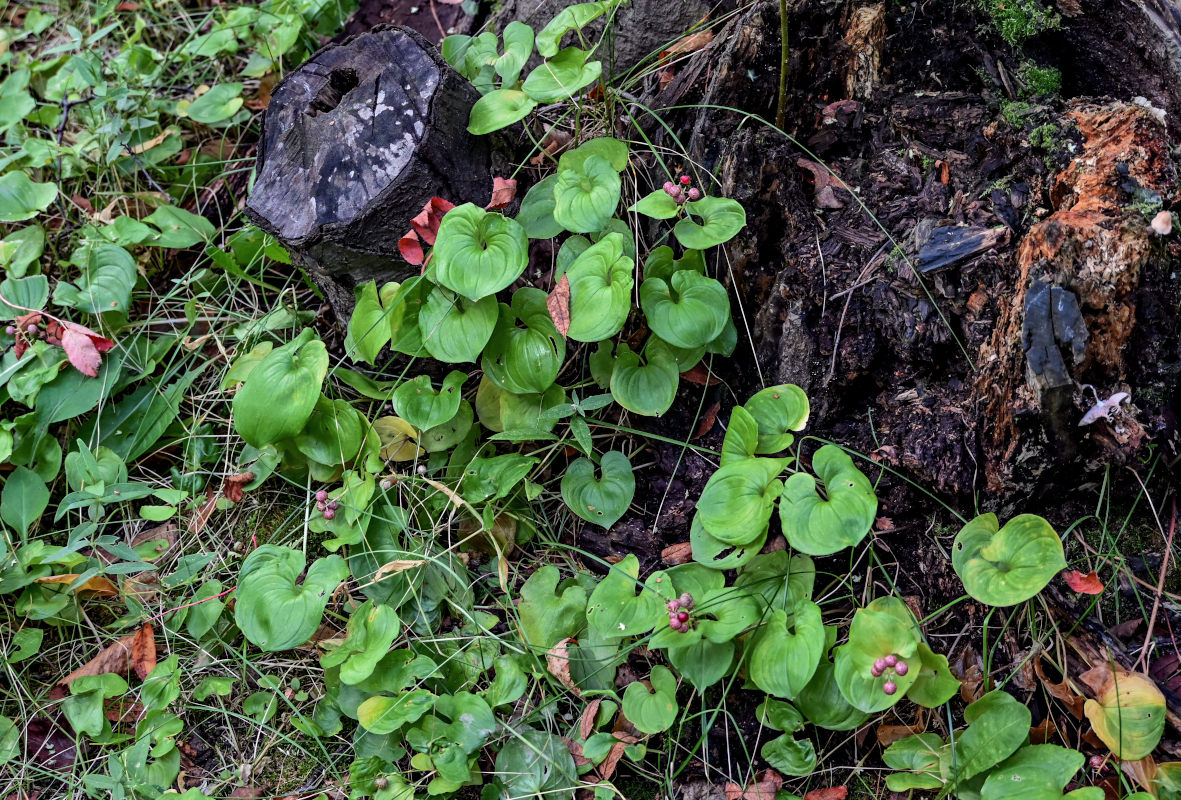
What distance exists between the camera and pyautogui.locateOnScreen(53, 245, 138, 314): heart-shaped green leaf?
8.71 feet

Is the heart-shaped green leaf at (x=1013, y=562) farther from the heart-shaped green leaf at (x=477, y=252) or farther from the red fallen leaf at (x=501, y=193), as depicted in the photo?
the red fallen leaf at (x=501, y=193)

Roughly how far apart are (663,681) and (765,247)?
1172mm

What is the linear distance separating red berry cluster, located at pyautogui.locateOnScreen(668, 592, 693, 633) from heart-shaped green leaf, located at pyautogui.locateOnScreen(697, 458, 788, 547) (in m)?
0.17

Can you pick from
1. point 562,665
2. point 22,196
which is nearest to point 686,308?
point 562,665

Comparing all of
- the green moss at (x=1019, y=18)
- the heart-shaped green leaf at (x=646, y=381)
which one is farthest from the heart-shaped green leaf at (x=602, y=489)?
the green moss at (x=1019, y=18)

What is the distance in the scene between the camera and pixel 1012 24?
2162 mm

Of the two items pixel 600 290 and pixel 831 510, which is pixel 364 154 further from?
pixel 831 510

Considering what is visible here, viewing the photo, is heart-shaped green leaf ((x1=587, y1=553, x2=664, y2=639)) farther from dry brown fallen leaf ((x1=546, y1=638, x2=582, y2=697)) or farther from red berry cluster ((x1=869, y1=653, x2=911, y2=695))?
red berry cluster ((x1=869, y1=653, x2=911, y2=695))

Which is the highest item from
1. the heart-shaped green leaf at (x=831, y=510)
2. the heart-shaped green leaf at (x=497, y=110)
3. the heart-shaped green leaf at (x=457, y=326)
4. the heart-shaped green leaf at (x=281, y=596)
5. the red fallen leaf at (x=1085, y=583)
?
the heart-shaped green leaf at (x=497, y=110)

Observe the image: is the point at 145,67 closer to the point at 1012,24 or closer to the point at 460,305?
the point at 460,305

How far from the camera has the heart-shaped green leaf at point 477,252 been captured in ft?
6.79

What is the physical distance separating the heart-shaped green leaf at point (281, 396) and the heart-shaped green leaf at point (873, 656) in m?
1.48

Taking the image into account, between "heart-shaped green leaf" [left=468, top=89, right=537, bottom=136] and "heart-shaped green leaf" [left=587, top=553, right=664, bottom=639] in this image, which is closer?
"heart-shaped green leaf" [left=587, top=553, right=664, bottom=639]

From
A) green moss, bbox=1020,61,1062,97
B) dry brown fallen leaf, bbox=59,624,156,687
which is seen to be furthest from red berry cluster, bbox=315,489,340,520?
green moss, bbox=1020,61,1062,97
